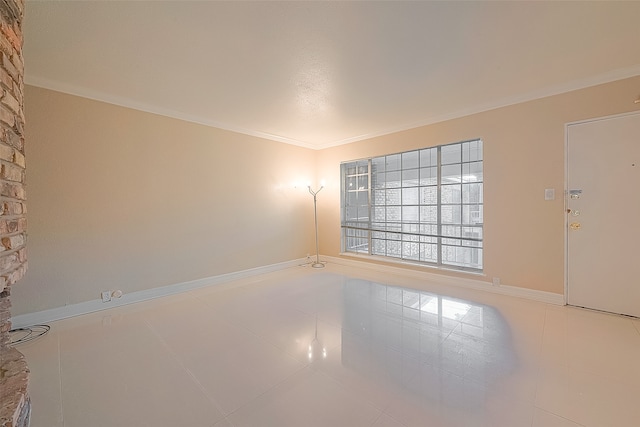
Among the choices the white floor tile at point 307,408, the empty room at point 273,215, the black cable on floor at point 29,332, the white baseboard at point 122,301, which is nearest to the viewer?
the white floor tile at point 307,408

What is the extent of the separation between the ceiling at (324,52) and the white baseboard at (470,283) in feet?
7.88

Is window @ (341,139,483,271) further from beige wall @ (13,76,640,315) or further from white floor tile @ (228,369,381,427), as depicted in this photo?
white floor tile @ (228,369,381,427)

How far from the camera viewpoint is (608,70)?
2.64m

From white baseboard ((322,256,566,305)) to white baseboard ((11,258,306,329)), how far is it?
206cm

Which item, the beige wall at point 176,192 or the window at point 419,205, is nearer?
the beige wall at point 176,192

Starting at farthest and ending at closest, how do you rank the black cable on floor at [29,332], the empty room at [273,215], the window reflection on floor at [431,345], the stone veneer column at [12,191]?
the black cable on floor at [29,332]
the window reflection on floor at [431,345]
the empty room at [273,215]
the stone veneer column at [12,191]

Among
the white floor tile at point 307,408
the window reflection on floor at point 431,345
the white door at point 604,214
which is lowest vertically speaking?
the window reflection on floor at point 431,345

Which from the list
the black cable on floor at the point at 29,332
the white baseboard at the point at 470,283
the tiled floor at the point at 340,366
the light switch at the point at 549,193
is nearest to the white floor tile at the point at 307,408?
the tiled floor at the point at 340,366

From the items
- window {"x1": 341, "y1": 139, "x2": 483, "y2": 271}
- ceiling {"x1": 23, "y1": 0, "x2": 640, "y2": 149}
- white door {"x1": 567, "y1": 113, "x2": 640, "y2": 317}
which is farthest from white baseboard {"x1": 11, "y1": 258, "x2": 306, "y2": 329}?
white door {"x1": 567, "y1": 113, "x2": 640, "y2": 317}

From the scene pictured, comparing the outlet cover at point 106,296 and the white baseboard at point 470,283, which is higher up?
the outlet cover at point 106,296

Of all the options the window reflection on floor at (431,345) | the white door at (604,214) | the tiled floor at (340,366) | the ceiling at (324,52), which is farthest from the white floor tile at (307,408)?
the white door at (604,214)

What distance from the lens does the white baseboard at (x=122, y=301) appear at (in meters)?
2.63

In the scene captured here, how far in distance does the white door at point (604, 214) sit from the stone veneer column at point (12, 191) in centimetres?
463

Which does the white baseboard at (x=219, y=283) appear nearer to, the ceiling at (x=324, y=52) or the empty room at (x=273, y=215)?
the empty room at (x=273, y=215)
